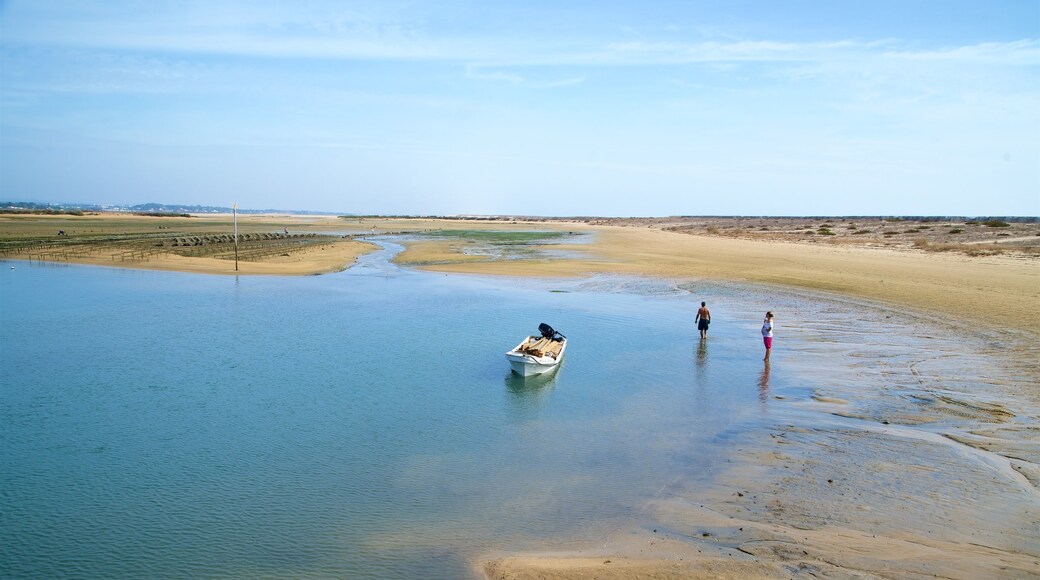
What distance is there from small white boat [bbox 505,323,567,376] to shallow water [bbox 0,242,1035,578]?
39 cm

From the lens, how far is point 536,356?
16219 millimetres

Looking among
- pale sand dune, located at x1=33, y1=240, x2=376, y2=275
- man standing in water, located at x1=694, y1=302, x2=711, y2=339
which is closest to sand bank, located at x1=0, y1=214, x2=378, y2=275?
pale sand dune, located at x1=33, y1=240, x2=376, y2=275

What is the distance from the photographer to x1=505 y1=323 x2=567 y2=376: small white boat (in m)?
16.0

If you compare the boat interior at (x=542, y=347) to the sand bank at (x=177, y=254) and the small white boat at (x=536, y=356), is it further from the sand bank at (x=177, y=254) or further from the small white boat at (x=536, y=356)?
the sand bank at (x=177, y=254)

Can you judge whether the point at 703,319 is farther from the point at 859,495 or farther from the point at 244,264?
the point at 244,264

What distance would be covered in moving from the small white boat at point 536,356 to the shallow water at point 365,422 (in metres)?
0.39

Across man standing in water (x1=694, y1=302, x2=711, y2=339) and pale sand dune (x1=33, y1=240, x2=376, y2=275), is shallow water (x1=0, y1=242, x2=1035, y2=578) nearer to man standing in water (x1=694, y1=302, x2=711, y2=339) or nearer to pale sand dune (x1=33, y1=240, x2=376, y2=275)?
man standing in water (x1=694, y1=302, x2=711, y2=339)

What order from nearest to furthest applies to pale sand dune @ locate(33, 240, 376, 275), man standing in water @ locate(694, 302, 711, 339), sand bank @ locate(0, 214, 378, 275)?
man standing in water @ locate(694, 302, 711, 339)
pale sand dune @ locate(33, 240, 376, 275)
sand bank @ locate(0, 214, 378, 275)

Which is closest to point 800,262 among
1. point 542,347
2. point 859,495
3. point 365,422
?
point 542,347

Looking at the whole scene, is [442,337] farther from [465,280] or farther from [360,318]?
[465,280]

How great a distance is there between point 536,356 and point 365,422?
4786 mm

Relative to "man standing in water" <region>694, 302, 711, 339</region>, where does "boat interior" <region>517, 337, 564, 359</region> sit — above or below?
below

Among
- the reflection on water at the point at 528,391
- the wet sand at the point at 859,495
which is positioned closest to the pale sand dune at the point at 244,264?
the reflection on water at the point at 528,391

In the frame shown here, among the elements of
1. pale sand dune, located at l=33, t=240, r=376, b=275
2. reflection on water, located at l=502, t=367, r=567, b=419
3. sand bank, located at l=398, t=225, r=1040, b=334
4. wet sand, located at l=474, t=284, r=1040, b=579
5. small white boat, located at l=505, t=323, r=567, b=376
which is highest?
sand bank, located at l=398, t=225, r=1040, b=334
